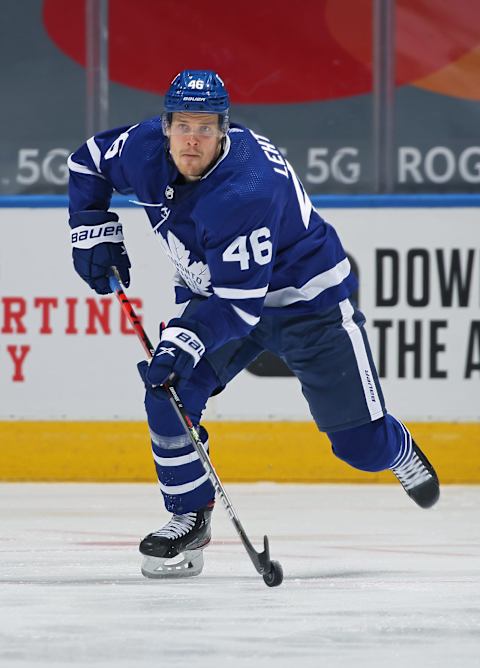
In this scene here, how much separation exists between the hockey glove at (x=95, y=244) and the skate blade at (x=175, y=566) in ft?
2.54

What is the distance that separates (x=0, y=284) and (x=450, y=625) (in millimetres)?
3420

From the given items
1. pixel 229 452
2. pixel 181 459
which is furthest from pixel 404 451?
pixel 229 452

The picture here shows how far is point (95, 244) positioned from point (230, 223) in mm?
704

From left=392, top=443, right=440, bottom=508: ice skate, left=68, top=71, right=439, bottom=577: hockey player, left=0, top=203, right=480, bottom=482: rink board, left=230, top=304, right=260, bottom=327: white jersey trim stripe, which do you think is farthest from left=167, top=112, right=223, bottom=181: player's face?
left=0, top=203, right=480, bottom=482: rink board

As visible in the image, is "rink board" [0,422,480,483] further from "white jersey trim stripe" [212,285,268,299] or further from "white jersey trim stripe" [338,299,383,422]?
"white jersey trim stripe" [212,285,268,299]

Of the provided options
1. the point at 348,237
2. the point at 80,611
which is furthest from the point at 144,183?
the point at 348,237

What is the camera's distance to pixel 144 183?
4105 millimetres

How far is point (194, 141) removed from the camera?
3887mm

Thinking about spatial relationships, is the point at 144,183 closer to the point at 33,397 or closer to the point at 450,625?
the point at 450,625

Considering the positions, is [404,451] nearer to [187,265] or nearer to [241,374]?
[187,265]

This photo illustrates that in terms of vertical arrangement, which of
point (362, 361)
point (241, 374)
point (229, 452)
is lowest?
point (229, 452)

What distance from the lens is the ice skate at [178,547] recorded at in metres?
4.14

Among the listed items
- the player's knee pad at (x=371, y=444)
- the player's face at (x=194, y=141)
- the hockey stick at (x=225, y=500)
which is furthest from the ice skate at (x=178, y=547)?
the player's face at (x=194, y=141)

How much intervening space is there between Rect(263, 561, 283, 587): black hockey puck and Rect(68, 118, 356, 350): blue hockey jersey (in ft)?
1.74
